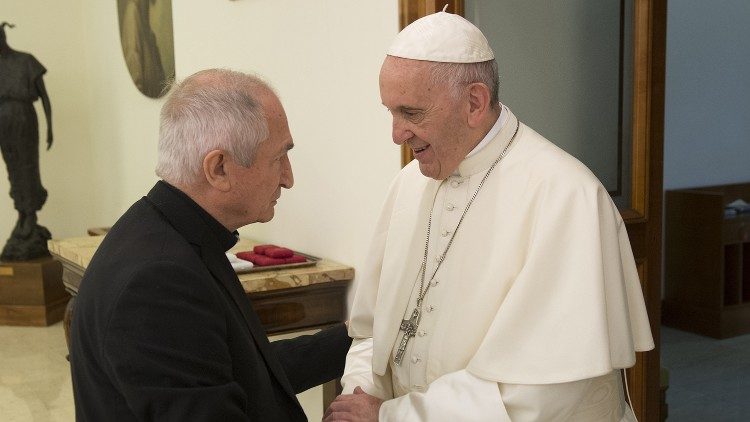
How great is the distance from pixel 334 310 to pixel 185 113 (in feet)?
6.27

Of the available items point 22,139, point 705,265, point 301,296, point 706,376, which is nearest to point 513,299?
point 301,296

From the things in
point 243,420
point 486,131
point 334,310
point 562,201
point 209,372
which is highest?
point 486,131

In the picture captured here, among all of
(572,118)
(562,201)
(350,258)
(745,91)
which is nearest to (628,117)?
(572,118)

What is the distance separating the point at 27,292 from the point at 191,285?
584 cm

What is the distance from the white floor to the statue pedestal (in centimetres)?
9

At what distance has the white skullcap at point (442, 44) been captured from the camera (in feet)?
6.60

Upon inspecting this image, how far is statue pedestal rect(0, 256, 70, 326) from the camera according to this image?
6883 mm

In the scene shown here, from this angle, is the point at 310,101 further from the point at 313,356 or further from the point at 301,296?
the point at 313,356

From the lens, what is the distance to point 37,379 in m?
5.49

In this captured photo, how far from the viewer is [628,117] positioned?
330 cm

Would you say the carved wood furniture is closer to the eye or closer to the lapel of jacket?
the eye

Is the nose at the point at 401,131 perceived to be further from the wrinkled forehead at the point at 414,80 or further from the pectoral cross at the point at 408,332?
the pectoral cross at the point at 408,332

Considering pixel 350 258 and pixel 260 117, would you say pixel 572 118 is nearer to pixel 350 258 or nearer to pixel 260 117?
pixel 350 258

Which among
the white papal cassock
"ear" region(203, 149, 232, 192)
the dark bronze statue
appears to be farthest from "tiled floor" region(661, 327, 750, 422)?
the dark bronze statue
